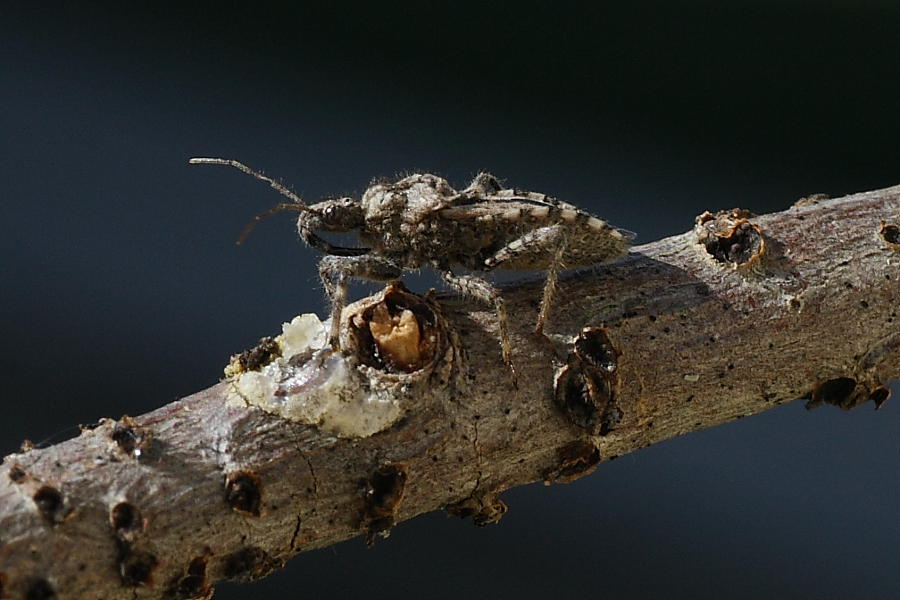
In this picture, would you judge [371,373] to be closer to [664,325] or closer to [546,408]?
[546,408]

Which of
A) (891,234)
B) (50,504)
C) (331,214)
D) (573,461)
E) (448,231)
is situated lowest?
(573,461)

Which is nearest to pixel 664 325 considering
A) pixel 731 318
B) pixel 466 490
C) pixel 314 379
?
pixel 731 318

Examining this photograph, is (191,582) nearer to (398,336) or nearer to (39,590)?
(39,590)

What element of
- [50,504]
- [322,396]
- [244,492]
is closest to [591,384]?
[322,396]

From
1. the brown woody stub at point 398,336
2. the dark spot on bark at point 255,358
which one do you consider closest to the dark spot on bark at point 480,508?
the brown woody stub at point 398,336

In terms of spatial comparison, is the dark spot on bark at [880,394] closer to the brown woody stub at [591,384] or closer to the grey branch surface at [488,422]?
the grey branch surface at [488,422]

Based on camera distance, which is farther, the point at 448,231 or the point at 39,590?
the point at 448,231

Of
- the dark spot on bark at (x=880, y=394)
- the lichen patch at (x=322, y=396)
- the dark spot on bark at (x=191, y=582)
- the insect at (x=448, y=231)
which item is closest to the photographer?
the dark spot on bark at (x=191, y=582)
